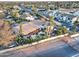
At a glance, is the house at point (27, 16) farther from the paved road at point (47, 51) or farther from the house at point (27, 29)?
the paved road at point (47, 51)

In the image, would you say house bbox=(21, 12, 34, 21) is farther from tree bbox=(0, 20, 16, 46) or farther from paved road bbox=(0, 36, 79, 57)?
paved road bbox=(0, 36, 79, 57)

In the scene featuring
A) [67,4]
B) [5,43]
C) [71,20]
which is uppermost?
[67,4]

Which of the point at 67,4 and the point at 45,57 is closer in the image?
the point at 45,57

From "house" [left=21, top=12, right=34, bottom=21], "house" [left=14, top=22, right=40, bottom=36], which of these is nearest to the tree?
"house" [left=14, top=22, right=40, bottom=36]

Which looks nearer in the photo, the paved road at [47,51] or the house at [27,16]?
the paved road at [47,51]

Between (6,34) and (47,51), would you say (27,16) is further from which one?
(47,51)

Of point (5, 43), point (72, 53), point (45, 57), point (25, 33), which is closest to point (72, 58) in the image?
point (72, 53)

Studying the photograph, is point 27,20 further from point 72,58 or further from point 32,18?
point 72,58

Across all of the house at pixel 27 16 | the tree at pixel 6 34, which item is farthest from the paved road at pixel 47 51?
the house at pixel 27 16
